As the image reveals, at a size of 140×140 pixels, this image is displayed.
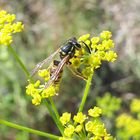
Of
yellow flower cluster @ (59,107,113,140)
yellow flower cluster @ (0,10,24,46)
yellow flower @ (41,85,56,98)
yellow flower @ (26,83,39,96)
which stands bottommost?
yellow flower cluster @ (59,107,113,140)

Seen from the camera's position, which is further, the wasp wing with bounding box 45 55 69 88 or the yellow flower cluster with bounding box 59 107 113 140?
the wasp wing with bounding box 45 55 69 88

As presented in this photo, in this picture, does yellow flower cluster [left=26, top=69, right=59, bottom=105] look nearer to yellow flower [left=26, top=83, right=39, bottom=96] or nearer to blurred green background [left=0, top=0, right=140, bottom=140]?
yellow flower [left=26, top=83, right=39, bottom=96]

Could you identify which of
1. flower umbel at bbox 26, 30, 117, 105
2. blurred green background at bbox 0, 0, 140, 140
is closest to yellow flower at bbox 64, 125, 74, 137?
flower umbel at bbox 26, 30, 117, 105

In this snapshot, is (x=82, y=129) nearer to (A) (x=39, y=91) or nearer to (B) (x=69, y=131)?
(B) (x=69, y=131)

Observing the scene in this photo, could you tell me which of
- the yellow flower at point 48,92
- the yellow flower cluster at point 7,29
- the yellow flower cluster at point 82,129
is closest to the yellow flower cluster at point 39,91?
the yellow flower at point 48,92

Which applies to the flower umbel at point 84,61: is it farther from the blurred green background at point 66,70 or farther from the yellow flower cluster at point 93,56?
the blurred green background at point 66,70

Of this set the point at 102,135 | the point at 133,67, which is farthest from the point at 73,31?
the point at 102,135

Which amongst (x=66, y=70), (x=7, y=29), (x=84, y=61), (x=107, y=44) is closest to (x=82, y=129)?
(x=84, y=61)

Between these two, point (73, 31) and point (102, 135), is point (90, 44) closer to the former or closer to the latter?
point (102, 135)
